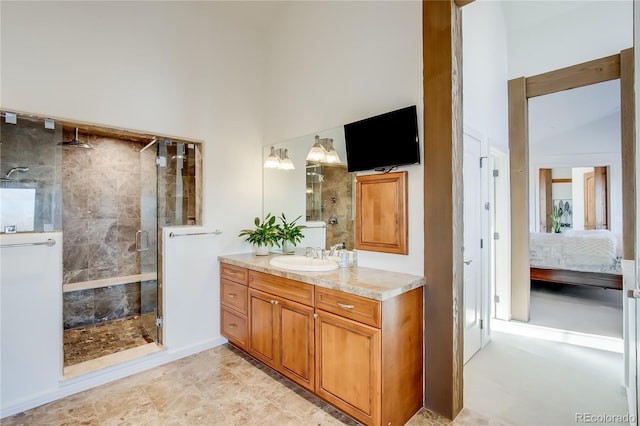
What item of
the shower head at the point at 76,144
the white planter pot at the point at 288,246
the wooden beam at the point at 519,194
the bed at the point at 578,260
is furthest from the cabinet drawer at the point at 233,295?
the bed at the point at 578,260

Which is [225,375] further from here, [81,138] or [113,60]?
[81,138]

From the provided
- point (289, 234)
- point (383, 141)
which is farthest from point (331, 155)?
point (289, 234)

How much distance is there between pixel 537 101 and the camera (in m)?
4.82

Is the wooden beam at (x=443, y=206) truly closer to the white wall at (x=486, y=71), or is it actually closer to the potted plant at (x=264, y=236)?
the white wall at (x=486, y=71)

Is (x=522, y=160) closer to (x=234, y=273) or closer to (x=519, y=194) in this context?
(x=519, y=194)

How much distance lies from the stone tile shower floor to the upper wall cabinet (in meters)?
2.33

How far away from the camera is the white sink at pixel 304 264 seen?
2.36m

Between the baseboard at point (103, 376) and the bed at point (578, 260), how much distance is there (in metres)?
4.94

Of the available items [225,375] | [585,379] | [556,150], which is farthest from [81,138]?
[556,150]

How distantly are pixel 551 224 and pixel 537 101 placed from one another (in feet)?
11.3

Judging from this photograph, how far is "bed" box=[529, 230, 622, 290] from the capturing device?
4.37 m

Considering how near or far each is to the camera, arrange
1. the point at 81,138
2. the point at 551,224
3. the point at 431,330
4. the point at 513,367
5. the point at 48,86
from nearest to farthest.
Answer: the point at 431,330
the point at 48,86
the point at 513,367
the point at 81,138
the point at 551,224

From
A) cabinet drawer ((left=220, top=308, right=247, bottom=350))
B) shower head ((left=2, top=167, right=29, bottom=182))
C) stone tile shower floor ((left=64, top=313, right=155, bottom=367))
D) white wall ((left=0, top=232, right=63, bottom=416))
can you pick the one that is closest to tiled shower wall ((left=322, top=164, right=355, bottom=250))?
cabinet drawer ((left=220, top=308, right=247, bottom=350))

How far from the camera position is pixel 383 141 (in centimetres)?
230
